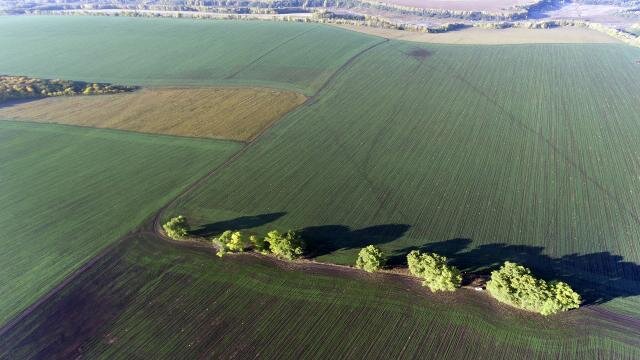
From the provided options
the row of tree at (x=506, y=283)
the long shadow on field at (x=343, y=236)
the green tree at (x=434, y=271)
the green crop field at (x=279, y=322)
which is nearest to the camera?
the green crop field at (x=279, y=322)

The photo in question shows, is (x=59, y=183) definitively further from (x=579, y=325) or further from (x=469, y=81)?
(x=469, y=81)

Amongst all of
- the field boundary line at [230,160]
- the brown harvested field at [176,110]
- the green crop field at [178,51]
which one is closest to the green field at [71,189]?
the field boundary line at [230,160]

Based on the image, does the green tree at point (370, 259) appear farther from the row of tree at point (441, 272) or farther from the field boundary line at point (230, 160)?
the field boundary line at point (230, 160)

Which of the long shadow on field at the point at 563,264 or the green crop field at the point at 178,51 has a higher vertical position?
the green crop field at the point at 178,51

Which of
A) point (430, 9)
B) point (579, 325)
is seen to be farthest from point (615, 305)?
point (430, 9)

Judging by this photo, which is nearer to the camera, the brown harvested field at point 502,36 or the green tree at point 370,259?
the green tree at point 370,259

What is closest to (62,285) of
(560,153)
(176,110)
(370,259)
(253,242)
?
(253,242)
